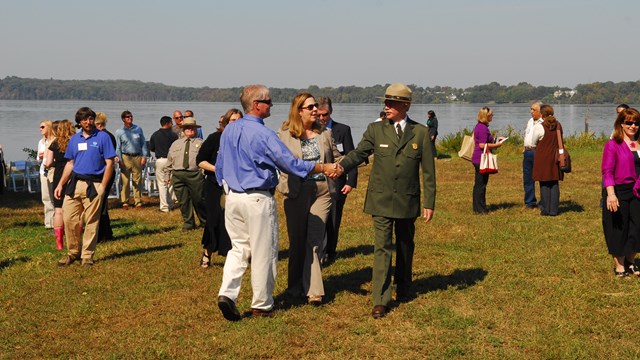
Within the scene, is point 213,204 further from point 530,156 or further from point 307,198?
point 530,156

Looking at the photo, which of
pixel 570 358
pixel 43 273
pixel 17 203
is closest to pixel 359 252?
pixel 43 273

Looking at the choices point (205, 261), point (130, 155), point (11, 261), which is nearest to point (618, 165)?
point (205, 261)

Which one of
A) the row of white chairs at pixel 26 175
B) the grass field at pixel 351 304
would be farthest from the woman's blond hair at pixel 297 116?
the row of white chairs at pixel 26 175

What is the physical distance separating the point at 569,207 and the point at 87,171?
28.1 feet

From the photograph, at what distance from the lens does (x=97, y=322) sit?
719 cm

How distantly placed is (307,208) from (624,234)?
3356 millimetres

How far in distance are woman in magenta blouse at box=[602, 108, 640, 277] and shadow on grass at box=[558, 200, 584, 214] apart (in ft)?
17.6

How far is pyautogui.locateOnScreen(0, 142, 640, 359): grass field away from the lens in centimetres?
625

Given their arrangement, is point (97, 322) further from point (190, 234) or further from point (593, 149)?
point (593, 149)

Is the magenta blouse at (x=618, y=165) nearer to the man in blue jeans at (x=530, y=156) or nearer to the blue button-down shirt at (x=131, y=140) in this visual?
the man in blue jeans at (x=530, y=156)

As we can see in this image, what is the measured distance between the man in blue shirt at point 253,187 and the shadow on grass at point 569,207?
8.18 m

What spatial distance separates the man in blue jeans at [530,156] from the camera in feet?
44.2

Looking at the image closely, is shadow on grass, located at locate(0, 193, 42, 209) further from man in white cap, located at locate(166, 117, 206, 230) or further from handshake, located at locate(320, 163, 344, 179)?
handshake, located at locate(320, 163, 344, 179)

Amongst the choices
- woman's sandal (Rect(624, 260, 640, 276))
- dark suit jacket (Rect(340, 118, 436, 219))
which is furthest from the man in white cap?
woman's sandal (Rect(624, 260, 640, 276))
